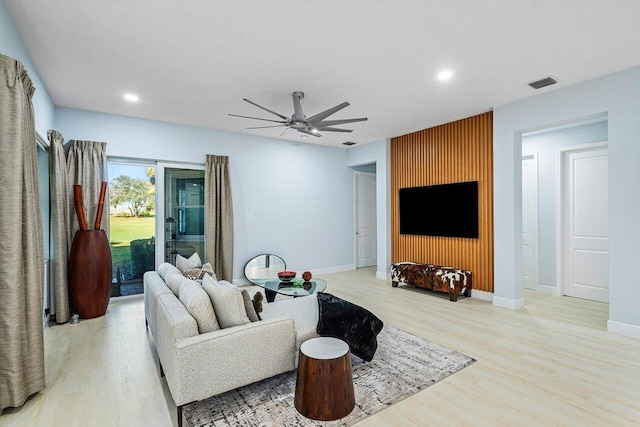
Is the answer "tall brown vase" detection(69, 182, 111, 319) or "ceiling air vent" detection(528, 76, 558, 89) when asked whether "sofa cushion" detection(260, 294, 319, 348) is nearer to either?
"tall brown vase" detection(69, 182, 111, 319)

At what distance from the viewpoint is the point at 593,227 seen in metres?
4.66

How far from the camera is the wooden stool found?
2000mm

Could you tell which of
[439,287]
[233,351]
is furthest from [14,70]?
[439,287]

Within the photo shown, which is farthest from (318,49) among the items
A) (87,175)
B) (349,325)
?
(87,175)

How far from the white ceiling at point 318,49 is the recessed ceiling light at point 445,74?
A: 0.08 meters

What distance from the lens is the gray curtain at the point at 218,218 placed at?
5.34 meters

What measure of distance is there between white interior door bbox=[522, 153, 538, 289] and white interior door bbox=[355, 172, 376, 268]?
3323 mm

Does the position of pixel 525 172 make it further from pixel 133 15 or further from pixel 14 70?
pixel 14 70

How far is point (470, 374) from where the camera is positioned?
8.47ft

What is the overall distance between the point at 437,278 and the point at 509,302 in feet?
3.24

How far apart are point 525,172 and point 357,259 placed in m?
3.85

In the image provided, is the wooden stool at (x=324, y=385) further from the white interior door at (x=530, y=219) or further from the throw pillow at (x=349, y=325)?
the white interior door at (x=530, y=219)

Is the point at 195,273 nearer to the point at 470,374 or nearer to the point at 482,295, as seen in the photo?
the point at 470,374

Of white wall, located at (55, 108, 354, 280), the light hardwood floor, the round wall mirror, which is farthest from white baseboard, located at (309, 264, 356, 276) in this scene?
the light hardwood floor
